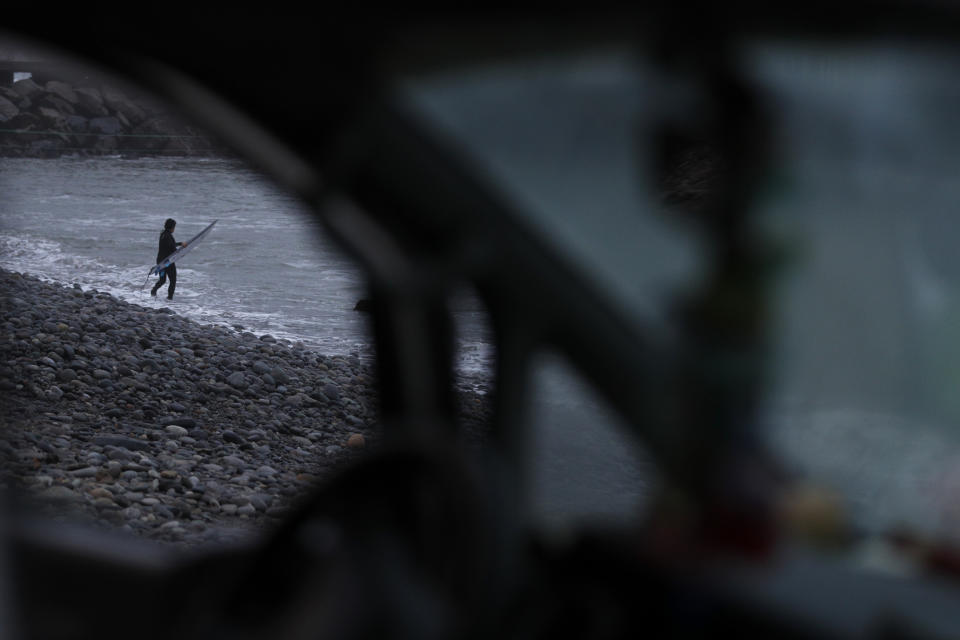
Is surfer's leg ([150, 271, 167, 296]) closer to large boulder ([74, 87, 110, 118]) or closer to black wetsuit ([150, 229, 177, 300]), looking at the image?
black wetsuit ([150, 229, 177, 300])

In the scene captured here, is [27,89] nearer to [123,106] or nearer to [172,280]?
[123,106]

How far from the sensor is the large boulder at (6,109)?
25.2m

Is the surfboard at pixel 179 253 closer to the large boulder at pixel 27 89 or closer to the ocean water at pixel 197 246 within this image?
the ocean water at pixel 197 246

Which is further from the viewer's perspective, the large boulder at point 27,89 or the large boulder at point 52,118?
the large boulder at point 52,118

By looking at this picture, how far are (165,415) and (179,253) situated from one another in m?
9.00

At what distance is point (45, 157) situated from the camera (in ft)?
87.1

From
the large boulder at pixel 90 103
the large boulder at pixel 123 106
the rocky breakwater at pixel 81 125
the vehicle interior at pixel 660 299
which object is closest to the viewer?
the vehicle interior at pixel 660 299

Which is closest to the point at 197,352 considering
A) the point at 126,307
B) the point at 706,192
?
the point at 126,307

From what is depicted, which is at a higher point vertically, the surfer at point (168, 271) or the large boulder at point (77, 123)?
the large boulder at point (77, 123)

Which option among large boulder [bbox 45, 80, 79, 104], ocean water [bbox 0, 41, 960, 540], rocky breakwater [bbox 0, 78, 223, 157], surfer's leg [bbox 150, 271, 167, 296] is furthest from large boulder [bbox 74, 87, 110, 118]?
ocean water [bbox 0, 41, 960, 540]

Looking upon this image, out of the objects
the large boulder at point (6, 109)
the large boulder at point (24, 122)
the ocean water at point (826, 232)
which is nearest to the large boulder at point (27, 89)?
the large boulder at point (6, 109)

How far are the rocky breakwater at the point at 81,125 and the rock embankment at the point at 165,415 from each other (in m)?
13.3

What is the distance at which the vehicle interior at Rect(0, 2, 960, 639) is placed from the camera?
134 centimetres

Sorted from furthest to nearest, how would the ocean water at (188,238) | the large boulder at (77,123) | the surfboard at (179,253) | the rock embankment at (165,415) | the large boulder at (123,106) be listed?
1. the large boulder at (77,123)
2. the large boulder at (123,106)
3. the surfboard at (179,253)
4. the ocean water at (188,238)
5. the rock embankment at (165,415)
